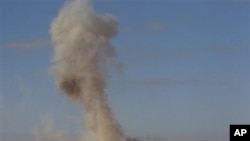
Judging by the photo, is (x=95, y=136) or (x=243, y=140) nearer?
(x=243, y=140)

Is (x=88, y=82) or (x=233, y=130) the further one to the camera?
(x=88, y=82)

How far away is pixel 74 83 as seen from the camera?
166ft

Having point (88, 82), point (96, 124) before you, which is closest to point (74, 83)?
point (88, 82)

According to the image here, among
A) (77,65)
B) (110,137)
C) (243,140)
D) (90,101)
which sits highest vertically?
(77,65)

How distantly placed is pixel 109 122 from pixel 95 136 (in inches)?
82.2

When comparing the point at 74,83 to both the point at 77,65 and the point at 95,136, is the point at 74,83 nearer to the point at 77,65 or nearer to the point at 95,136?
the point at 77,65

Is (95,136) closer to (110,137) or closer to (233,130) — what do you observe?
(110,137)

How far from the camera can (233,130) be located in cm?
3030

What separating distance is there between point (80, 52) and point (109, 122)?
7753mm

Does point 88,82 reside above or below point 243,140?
above

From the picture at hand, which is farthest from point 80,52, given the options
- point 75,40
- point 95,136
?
point 95,136

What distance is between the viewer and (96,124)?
1941 inches

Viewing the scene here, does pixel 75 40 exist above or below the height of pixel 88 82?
above

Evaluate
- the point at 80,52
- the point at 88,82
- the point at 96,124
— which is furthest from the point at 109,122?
the point at 80,52
